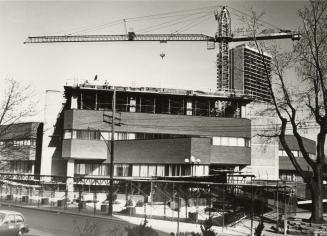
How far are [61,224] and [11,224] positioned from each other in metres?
5.35

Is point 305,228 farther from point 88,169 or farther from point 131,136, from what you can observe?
point 88,169

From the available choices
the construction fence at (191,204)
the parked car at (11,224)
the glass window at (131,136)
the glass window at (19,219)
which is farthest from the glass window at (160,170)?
the glass window at (19,219)

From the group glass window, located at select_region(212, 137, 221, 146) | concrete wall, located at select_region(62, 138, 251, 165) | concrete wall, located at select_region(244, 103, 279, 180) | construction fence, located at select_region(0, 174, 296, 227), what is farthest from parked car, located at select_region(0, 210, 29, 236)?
concrete wall, located at select_region(244, 103, 279, 180)

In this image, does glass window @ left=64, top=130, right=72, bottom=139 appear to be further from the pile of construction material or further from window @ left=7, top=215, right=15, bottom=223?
the pile of construction material

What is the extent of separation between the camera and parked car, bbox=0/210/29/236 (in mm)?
19000

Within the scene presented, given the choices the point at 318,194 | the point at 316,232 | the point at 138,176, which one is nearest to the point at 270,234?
the point at 316,232

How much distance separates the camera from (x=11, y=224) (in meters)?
19.4

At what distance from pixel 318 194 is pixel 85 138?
3104 centimetres

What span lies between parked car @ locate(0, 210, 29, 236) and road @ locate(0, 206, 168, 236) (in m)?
1.06

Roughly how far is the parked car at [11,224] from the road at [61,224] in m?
1.06

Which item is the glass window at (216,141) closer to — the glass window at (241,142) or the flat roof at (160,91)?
the glass window at (241,142)

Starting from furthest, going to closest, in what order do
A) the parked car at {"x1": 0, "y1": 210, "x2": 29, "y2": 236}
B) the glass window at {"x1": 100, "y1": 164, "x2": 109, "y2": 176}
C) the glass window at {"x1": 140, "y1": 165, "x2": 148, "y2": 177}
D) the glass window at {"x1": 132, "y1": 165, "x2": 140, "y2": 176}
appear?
the glass window at {"x1": 100, "y1": 164, "x2": 109, "y2": 176} < the glass window at {"x1": 132, "y1": 165, "x2": 140, "y2": 176} < the glass window at {"x1": 140, "y1": 165, "x2": 148, "y2": 177} < the parked car at {"x1": 0, "y1": 210, "x2": 29, "y2": 236}

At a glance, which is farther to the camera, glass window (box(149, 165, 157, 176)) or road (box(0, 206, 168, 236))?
glass window (box(149, 165, 157, 176))

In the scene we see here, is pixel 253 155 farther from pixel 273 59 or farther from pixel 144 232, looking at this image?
pixel 144 232
